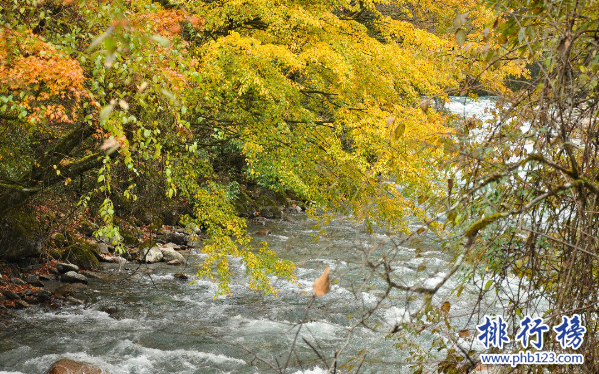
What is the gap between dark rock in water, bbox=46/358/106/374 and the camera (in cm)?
620

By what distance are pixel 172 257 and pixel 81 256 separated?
7.04 ft

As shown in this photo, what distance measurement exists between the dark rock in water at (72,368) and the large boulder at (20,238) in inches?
150

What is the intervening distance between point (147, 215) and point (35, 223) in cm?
435

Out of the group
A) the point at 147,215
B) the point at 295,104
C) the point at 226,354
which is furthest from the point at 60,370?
the point at 147,215

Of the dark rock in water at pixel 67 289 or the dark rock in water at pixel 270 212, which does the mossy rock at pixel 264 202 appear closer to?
the dark rock in water at pixel 270 212

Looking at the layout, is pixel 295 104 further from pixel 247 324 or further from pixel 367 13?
pixel 367 13

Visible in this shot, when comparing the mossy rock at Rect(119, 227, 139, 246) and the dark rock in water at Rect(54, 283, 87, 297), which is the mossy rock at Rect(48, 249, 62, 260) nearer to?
the dark rock in water at Rect(54, 283, 87, 297)

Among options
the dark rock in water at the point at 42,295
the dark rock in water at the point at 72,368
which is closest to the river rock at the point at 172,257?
the dark rock in water at the point at 42,295

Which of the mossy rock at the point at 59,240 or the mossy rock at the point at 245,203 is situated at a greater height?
the mossy rock at the point at 245,203

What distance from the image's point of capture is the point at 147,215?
14.3m

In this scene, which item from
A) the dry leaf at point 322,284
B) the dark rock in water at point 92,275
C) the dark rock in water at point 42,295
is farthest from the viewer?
the dark rock in water at point 92,275

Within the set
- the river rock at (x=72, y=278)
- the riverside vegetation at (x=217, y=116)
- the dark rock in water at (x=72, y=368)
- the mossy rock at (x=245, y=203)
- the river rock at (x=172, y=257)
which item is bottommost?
the dark rock in water at (x=72, y=368)

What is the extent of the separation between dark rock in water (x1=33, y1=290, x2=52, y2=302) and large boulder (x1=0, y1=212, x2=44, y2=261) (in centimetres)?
100

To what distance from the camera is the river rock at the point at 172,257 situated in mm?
11914
